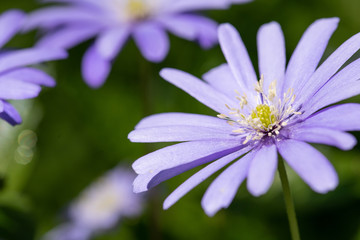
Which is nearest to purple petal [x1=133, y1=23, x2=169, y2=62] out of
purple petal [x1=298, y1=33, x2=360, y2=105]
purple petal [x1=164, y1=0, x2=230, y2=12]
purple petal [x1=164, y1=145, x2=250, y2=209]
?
purple petal [x1=164, y1=0, x2=230, y2=12]

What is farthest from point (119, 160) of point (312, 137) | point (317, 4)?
point (312, 137)

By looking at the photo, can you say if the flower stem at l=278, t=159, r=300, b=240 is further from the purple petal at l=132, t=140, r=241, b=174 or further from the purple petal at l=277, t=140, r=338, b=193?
the purple petal at l=132, t=140, r=241, b=174

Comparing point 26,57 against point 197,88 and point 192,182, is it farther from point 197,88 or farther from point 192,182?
point 192,182

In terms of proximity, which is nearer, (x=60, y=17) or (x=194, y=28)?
(x=194, y=28)

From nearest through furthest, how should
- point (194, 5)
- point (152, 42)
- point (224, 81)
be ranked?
point (224, 81), point (152, 42), point (194, 5)

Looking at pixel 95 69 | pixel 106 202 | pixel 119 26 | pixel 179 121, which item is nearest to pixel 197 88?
pixel 179 121

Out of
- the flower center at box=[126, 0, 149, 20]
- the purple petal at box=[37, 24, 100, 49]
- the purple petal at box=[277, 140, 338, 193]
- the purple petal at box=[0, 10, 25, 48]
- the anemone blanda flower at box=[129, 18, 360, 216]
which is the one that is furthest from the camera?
the flower center at box=[126, 0, 149, 20]

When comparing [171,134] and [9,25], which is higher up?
[9,25]

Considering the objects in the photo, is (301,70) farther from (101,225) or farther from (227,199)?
(101,225)
